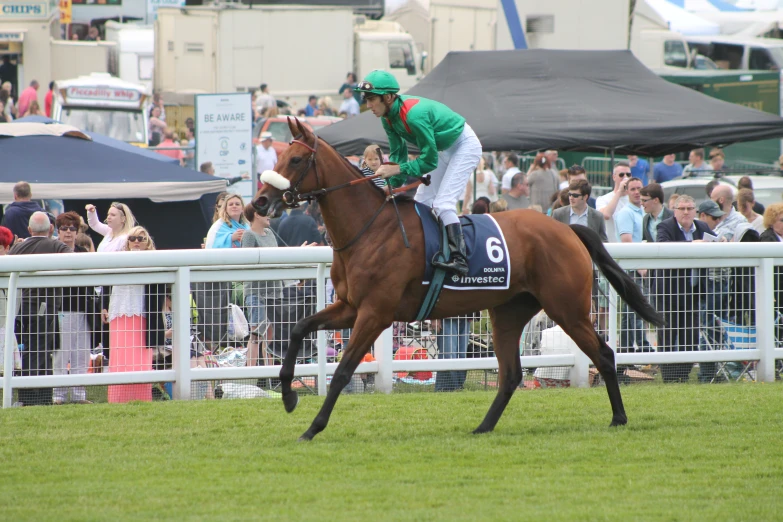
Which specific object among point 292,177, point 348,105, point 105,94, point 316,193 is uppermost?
point 292,177

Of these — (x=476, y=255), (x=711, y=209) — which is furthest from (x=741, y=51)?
(x=476, y=255)

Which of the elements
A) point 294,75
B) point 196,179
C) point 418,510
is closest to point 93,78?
point 294,75

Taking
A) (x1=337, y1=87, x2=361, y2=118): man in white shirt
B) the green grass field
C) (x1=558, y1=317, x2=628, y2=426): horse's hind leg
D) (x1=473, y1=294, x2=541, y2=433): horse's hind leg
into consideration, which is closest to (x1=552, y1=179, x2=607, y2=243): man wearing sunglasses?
the green grass field

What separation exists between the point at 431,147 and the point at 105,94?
729 inches

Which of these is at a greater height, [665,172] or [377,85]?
[377,85]

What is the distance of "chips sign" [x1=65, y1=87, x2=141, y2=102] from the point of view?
2334 centimetres

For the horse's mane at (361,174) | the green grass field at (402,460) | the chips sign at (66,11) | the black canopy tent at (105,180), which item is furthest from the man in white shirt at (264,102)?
the horse's mane at (361,174)

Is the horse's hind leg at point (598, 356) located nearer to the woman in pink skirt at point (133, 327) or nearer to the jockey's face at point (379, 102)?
the jockey's face at point (379, 102)

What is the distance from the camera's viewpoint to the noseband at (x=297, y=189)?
6.36m

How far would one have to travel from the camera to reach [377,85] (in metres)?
6.46

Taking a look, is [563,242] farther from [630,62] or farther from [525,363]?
[630,62]

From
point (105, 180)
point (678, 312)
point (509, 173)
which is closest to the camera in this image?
point (678, 312)

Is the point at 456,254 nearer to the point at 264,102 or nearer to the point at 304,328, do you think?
the point at 304,328

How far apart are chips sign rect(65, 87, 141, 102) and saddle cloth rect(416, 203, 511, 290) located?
18.0 meters
